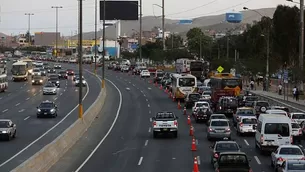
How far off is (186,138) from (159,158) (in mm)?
8851

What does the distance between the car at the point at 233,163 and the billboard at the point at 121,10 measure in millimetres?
106697

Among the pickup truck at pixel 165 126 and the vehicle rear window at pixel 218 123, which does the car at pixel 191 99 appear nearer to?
the pickup truck at pixel 165 126

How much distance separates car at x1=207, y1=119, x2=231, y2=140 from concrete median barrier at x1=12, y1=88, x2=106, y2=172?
25.7 ft

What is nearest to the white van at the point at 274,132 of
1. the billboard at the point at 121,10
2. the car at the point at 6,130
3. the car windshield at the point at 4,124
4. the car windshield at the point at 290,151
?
the car windshield at the point at 290,151

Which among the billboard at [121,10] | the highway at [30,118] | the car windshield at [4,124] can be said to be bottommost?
the highway at [30,118]

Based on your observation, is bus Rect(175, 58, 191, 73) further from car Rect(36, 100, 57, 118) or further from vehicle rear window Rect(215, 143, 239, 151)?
vehicle rear window Rect(215, 143, 239, 151)

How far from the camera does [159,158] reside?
99.0 feet

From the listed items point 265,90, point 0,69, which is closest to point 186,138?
point 265,90

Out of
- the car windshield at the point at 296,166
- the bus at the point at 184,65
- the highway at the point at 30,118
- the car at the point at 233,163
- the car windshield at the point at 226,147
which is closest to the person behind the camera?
the car windshield at the point at 296,166

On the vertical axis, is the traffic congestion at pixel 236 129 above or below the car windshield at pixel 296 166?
below

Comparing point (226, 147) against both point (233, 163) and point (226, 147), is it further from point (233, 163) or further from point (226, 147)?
point (233, 163)

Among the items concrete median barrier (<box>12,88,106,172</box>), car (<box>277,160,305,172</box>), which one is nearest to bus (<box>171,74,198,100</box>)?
concrete median barrier (<box>12,88,106,172</box>)

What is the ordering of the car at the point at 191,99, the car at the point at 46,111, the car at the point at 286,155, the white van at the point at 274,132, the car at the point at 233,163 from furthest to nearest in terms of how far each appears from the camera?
the car at the point at 191,99, the car at the point at 46,111, the white van at the point at 274,132, the car at the point at 286,155, the car at the point at 233,163

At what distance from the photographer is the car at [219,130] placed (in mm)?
36438
